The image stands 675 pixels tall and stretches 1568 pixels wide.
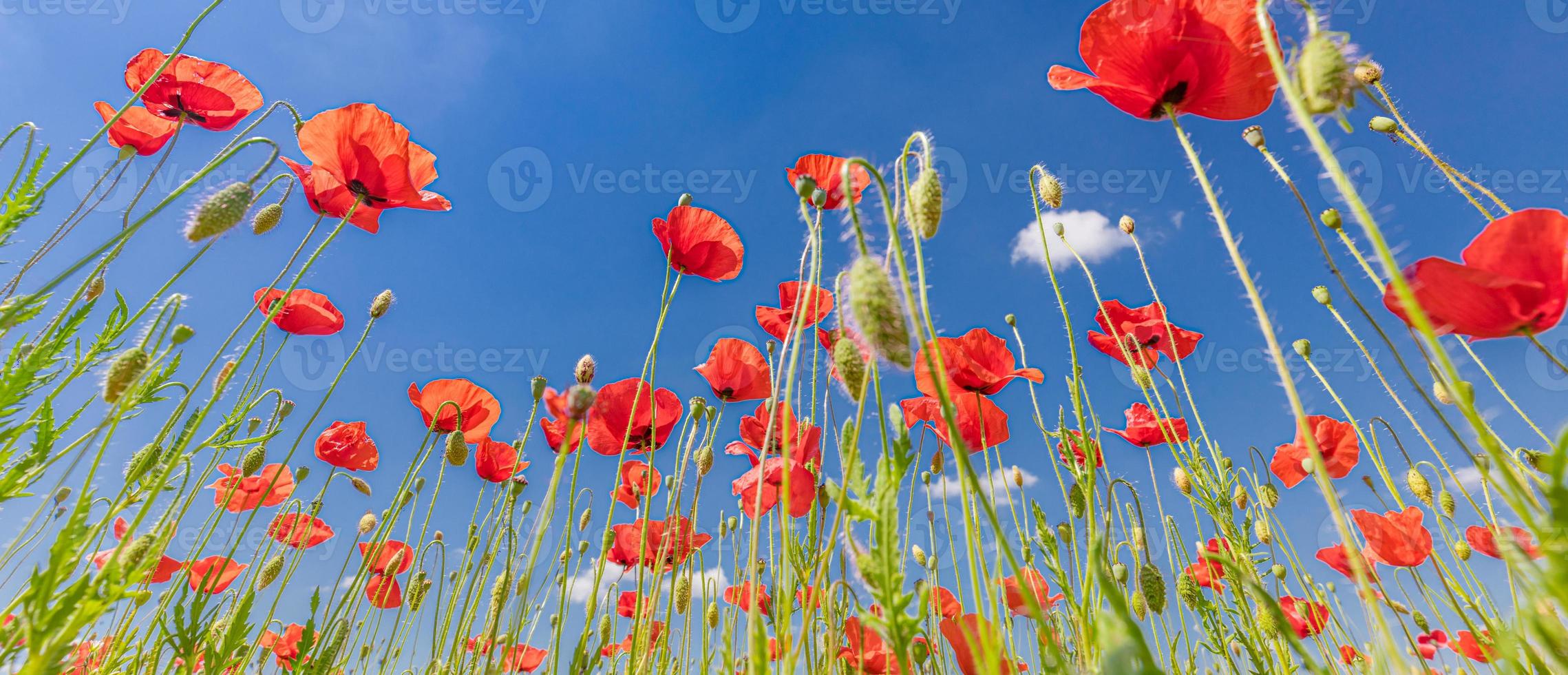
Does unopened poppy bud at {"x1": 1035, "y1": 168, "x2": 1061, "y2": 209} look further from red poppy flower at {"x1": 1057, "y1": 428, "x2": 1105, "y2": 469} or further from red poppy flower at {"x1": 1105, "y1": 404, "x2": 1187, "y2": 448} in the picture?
red poppy flower at {"x1": 1105, "y1": 404, "x2": 1187, "y2": 448}

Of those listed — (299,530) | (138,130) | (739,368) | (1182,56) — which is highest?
(138,130)

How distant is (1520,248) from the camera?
109 centimetres

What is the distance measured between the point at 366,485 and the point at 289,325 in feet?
2.42

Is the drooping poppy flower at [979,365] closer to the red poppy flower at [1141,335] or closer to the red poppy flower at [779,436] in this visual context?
the red poppy flower at [779,436]

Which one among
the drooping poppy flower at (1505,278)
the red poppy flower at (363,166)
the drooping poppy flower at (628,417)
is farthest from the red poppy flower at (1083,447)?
the red poppy flower at (363,166)

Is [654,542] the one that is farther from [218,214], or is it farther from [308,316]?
[218,214]

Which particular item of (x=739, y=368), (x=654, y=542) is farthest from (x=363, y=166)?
(x=654, y=542)

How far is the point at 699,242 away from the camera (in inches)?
96.0

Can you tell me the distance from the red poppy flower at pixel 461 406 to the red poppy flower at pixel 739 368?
899 millimetres

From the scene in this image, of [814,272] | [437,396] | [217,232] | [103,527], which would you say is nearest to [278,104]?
[217,232]

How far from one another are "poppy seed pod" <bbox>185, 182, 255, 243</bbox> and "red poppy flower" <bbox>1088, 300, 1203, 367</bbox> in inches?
102

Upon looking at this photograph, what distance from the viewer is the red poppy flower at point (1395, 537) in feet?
9.00

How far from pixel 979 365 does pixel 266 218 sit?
80.9 inches

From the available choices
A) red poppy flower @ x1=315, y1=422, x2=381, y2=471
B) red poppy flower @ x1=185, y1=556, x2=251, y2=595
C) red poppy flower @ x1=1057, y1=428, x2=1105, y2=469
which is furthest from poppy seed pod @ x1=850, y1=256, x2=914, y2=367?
red poppy flower @ x1=315, y1=422, x2=381, y2=471
